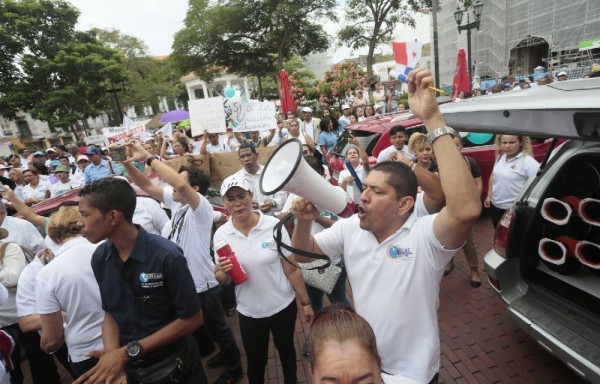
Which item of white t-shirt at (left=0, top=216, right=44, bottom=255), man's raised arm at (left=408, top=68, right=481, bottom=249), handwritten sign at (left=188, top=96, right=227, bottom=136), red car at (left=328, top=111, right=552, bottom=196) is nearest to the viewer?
man's raised arm at (left=408, top=68, right=481, bottom=249)

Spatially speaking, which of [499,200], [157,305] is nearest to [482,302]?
[499,200]

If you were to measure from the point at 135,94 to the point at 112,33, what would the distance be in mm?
8035

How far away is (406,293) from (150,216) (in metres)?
3.11

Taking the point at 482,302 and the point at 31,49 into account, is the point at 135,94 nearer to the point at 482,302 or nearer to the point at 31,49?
the point at 31,49

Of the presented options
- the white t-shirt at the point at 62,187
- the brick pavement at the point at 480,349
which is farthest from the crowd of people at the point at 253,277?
the white t-shirt at the point at 62,187

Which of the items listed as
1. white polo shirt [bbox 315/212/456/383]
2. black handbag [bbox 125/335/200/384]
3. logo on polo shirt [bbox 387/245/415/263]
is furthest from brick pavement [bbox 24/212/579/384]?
logo on polo shirt [bbox 387/245/415/263]

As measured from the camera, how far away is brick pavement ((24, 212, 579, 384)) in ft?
9.70

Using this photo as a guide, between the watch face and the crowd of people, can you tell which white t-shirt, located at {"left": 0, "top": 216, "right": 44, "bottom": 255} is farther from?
the watch face

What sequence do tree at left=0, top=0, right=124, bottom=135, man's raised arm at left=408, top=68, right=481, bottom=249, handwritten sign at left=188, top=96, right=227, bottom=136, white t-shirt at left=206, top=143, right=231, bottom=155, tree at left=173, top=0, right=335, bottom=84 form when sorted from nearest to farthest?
man's raised arm at left=408, top=68, right=481, bottom=249
handwritten sign at left=188, top=96, right=227, bottom=136
white t-shirt at left=206, top=143, right=231, bottom=155
tree at left=0, top=0, right=124, bottom=135
tree at left=173, top=0, right=335, bottom=84

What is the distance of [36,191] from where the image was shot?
7.19 metres

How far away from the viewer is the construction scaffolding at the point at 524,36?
76.8 ft

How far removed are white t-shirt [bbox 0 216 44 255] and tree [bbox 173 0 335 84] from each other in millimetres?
24538

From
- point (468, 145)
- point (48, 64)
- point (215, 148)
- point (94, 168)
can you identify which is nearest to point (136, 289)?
point (468, 145)

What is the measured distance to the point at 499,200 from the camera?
164 inches
